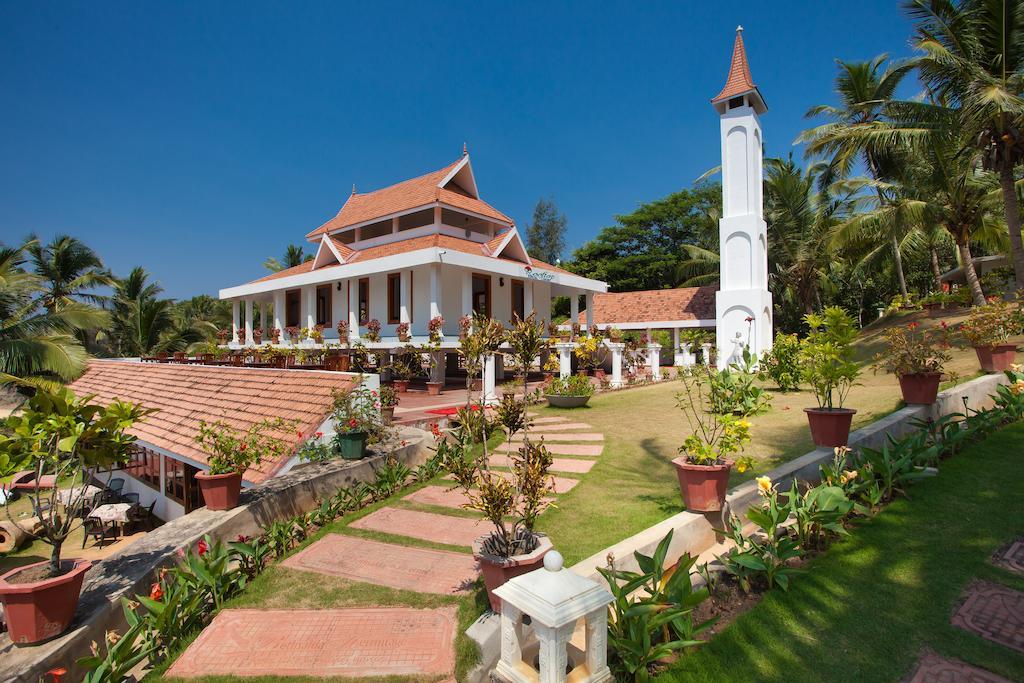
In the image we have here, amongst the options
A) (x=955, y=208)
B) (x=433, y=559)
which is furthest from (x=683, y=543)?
(x=955, y=208)

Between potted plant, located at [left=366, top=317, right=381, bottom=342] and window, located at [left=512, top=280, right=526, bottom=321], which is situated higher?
window, located at [left=512, top=280, right=526, bottom=321]

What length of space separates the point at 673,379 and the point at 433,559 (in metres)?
13.9

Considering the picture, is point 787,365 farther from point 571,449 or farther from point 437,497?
point 437,497

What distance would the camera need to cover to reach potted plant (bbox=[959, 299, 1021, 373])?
9.73 metres

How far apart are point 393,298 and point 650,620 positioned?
16.2 metres

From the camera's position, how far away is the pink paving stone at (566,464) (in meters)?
7.10

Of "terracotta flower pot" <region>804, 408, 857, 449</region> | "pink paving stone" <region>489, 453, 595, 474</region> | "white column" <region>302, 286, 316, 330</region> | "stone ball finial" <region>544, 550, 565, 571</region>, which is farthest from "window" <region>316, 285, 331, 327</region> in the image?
"stone ball finial" <region>544, 550, 565, 571</region>

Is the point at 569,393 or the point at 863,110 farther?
the point at 863,110

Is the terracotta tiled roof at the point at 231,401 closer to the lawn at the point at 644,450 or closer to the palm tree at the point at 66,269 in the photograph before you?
the lawn at the point at 644,450

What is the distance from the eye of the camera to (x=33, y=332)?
15094 millimetres

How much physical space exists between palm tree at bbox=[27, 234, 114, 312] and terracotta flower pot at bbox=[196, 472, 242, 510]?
95.2ft

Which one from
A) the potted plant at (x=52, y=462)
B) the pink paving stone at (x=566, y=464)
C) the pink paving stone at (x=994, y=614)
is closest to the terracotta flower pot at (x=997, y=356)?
the pink paving stone at (x=566, y=464)

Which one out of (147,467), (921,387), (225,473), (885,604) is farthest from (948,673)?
(147,467)

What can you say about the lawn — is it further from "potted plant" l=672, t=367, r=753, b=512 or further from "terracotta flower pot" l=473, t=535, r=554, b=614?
"terracotta flower pot" l=473, t=535, r=554, b=614
